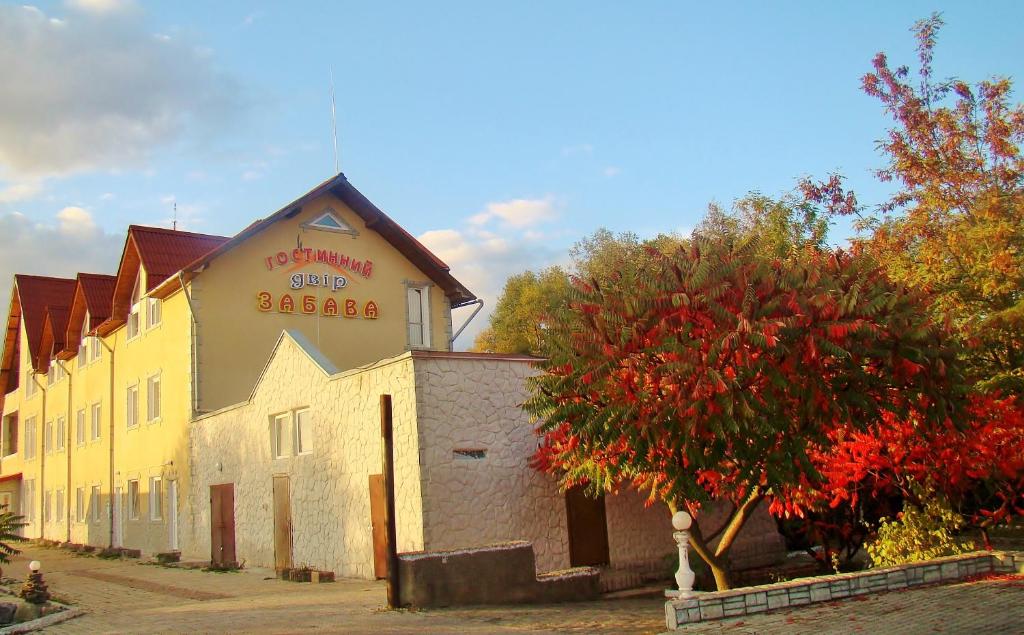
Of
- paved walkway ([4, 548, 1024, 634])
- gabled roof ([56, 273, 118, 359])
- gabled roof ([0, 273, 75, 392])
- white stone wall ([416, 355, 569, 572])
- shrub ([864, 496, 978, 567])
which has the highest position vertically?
gabled roof ([0, 273, 75, 392])

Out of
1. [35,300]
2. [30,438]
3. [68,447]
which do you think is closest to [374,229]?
[68,447]

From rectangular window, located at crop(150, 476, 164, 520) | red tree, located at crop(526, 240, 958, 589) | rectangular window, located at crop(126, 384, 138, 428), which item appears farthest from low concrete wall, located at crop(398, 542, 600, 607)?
rectangular window, located at crop(126, 384, 138, 428)

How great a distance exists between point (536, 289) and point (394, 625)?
3626 cm

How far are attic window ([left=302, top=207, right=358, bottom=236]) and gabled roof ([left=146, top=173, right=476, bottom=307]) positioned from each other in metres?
0.50

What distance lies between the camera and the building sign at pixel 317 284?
25641mm

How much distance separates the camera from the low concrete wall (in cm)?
1261

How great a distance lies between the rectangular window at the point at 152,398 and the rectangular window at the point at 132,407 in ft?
4.86

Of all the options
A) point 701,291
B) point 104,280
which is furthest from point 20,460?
→ point 701,291

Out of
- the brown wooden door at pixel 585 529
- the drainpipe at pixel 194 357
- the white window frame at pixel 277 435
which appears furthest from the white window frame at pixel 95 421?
the brown wooden door at pixel 585 529

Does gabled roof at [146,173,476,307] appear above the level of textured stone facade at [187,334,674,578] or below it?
above

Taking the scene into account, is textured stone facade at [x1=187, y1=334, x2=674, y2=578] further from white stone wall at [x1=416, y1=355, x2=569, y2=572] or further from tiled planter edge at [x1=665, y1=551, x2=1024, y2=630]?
tiled planter edge at [x1=665, y1=551, x2=1024, y2=630]

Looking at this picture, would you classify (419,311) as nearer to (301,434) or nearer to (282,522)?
(301,434)

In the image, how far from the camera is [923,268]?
1533 cm

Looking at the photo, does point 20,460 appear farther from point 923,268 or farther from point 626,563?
point 923,268
